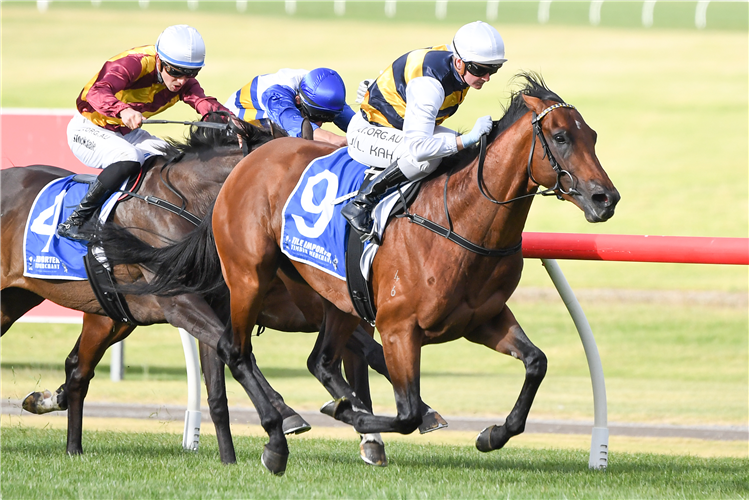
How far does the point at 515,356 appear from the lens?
15.8 feet

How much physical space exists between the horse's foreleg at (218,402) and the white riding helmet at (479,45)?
2084mm

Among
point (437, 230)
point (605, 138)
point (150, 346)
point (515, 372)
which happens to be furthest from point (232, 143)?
point (605, 138)

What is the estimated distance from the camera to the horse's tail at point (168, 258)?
→ 5633 millimetres

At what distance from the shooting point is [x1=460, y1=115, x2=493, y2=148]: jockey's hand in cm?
465

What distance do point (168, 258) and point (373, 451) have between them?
1.48 m

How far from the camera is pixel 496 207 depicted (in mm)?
4609

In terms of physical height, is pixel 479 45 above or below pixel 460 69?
above

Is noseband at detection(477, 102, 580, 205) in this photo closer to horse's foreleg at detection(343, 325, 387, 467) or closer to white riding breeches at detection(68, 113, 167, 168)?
horse's foreleg at detection(343, 325, 387, 467)

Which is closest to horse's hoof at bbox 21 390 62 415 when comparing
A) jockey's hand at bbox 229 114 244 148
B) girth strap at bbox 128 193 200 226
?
girth strap at bbox 128 193 200 226

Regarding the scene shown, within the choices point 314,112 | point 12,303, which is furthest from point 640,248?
point 12,303

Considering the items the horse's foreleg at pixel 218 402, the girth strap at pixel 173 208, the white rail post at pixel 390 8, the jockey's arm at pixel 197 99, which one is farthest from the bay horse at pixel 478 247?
the white rail post at pixel 390 8

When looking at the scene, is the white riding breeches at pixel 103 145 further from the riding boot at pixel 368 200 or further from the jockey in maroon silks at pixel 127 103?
the riding boot at pixel 368 200

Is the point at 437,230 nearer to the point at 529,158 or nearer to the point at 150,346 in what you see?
the point at 529,158

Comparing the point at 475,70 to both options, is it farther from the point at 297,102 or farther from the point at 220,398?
the point at 220,398
